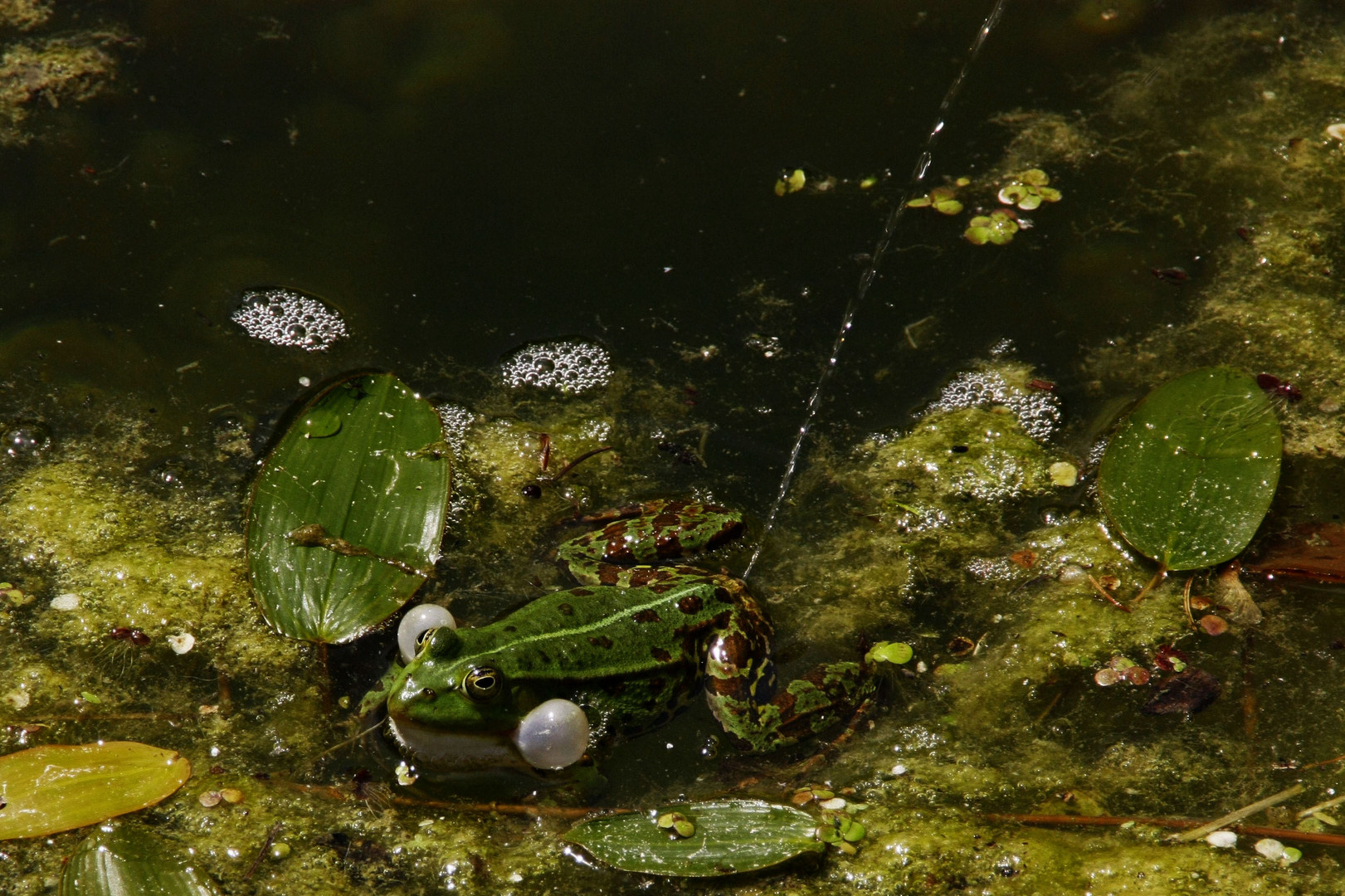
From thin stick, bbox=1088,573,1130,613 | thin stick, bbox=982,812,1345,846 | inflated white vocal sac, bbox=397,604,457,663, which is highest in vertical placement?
inflated white vocal sac, bbox=397,604,457,663

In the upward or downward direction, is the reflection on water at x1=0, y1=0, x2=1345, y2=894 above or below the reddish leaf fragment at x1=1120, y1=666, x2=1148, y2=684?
above

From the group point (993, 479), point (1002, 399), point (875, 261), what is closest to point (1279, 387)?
point (1002, 399)

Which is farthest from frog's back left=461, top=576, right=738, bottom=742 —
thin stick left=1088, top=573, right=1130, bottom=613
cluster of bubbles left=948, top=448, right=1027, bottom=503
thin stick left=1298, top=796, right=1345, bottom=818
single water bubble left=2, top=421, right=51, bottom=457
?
single water bubble left=2, top=421, right=51, bottom=457

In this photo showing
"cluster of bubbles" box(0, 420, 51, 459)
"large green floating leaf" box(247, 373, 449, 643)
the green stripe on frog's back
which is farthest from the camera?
"cluster of bubbles" box(0, 420, 51, 459)

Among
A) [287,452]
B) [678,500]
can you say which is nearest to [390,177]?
[287,452]

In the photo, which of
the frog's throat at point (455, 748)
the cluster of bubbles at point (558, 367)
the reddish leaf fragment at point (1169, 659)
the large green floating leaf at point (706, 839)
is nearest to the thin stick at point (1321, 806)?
the reddish leaf fragment at point (1169, 659)

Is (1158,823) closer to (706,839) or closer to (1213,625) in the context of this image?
(1213,625)

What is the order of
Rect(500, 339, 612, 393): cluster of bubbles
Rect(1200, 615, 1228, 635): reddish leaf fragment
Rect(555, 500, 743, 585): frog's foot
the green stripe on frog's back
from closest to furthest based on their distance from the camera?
1. the green stripe on frog's back
2. Rect(1200, 615, 1228, 635): reddish leaf fragment
3. Rect(555, 500, 743, 585): frog's foot
4. Rect(500, 339, 612, 393): cluster of bubbles

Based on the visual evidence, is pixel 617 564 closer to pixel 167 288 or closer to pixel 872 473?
pixel 872 473

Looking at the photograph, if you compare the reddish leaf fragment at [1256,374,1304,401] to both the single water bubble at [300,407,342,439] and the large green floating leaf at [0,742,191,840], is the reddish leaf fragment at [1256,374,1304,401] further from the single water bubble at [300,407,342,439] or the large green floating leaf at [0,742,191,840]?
the large green floating leaf at [0,742,191,840]
